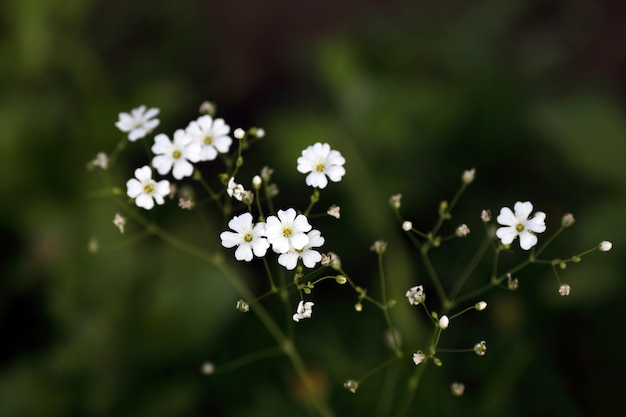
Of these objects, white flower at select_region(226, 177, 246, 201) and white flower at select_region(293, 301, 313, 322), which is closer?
white flower at select_region(293, 301, 313, 322)

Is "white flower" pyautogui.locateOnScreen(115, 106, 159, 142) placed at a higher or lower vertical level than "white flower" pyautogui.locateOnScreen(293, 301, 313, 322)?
higher

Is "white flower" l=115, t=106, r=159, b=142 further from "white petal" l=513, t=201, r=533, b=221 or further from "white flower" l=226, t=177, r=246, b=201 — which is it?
"white petal" l=513, t=201, r=533, b=221

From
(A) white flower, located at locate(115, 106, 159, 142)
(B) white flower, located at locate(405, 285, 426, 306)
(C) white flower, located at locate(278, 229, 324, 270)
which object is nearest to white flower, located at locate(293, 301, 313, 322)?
(C) white flower, located at locate(278, 229, 324, 270)

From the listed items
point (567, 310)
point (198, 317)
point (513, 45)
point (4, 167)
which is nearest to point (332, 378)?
point (198, 317)

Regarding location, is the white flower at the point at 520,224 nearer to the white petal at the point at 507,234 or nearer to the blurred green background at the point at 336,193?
the white petal at the point at 507,234

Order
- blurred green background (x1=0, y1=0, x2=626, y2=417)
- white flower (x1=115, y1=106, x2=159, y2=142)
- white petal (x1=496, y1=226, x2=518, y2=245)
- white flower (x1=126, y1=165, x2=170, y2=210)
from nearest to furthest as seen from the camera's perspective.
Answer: white petal (x1=496, y1=226, x2=518, y2=245)
white flower (x1=126, y1=165, x2=170, y2=210)
white flower (x1=115, y1=106, x2=159, y2=142)
blurred green background (x1=0, y1=0, x2=626, y2=417)

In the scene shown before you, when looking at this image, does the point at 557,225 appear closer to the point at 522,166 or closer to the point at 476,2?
the point at 522,166

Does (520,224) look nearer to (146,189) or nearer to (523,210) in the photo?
(523,210)
